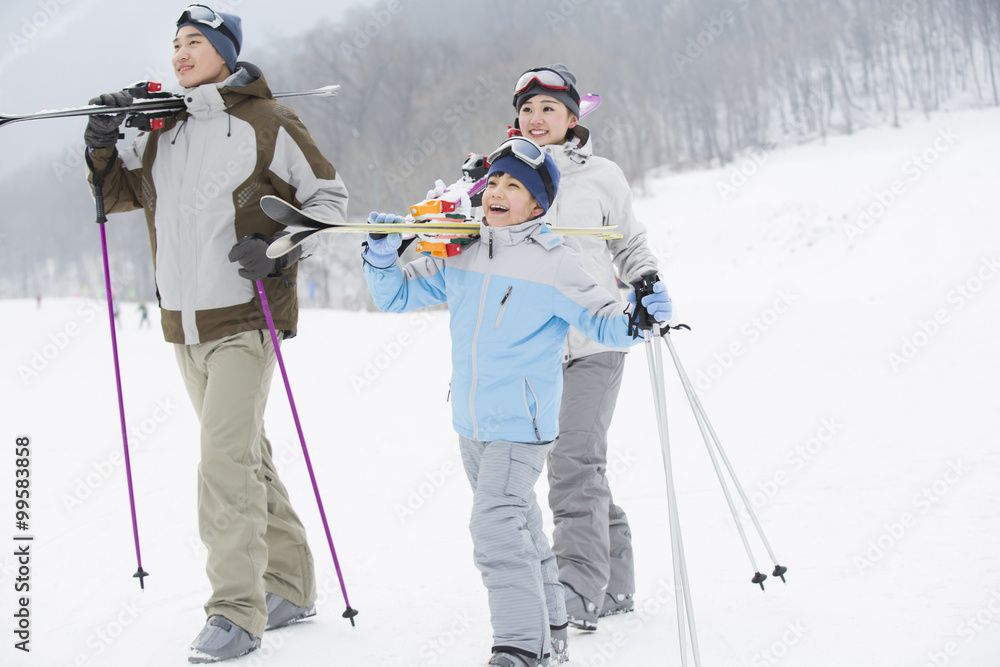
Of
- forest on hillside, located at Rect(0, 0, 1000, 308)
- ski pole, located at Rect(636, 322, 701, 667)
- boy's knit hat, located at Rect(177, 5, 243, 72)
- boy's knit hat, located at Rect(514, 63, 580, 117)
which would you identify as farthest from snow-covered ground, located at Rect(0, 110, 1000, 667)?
forest on hillside, located at Rect(0, 0, 1000, 308)

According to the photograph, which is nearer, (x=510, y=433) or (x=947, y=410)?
(x=510, y=433)

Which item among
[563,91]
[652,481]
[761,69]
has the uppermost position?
[761,69]

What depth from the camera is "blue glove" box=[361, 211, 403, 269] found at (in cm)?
261

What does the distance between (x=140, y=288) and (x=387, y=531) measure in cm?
5105

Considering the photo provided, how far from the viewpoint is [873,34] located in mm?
42469

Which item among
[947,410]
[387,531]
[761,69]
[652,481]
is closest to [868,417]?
[947,410]

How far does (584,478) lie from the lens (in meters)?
3.13

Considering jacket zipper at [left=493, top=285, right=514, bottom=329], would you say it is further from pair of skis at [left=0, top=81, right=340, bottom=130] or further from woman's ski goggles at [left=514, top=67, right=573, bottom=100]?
pair of skis at [left=0, top=81, right=340, bottom=130]

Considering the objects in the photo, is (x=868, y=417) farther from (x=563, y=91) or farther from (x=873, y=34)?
(x=873, y=34)

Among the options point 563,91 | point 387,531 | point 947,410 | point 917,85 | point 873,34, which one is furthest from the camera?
point 873,34

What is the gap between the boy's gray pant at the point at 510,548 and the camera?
2551 millimetres

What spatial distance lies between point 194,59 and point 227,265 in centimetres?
79

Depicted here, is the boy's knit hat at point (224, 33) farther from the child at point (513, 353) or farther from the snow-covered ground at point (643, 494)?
the snow-covered ground at point (643, 494)

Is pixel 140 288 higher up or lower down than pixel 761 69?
lower down
